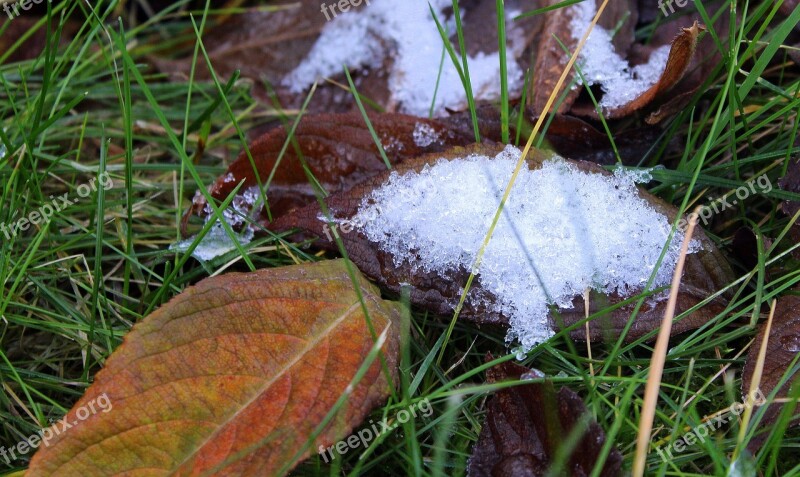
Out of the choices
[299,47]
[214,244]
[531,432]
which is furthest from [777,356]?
[299,47]

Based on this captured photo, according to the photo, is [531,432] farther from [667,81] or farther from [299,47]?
[299,47]

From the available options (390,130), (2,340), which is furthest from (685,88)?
(2,340)

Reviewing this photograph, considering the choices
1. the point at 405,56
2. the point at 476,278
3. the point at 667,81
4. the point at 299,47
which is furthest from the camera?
the point at 299,47

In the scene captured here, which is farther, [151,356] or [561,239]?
[561,239]

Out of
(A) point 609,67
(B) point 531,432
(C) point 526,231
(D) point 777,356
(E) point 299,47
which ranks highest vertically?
(A) point 609,67

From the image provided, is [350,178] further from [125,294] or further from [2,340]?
[2,340]

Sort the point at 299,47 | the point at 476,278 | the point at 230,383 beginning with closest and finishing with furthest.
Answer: the point at 230,383 < the point at 476,278 < the point at 299,47

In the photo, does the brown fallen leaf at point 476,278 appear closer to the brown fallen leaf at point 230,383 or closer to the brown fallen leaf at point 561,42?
the brown fallen leaf at point 230,383
